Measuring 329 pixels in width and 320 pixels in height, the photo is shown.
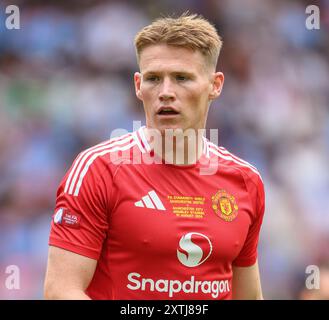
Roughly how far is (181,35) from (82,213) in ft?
3.47

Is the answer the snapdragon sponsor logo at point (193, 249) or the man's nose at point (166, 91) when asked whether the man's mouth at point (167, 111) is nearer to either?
the man's nose at point (166, 91)

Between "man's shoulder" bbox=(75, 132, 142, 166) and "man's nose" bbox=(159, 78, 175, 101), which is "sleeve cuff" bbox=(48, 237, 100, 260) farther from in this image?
"man's nose" bbox=(159, 78, 175, 101)

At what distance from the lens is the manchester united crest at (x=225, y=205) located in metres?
Result: 3.71

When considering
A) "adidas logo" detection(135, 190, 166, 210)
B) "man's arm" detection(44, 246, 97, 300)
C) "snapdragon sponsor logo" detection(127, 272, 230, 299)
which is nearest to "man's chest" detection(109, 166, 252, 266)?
"adidas logo" detection(135, 190, 166, 210)

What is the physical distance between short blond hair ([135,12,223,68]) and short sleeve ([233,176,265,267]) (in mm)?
767

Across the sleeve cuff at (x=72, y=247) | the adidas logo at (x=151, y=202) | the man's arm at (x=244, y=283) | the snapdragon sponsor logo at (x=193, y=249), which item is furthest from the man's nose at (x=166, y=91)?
the man's arm at (x=244, y=283)

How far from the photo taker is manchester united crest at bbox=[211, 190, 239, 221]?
3.71 metres

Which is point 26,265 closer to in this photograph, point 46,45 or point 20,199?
point 20,199

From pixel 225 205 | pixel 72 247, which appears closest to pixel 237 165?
pixel 225 205

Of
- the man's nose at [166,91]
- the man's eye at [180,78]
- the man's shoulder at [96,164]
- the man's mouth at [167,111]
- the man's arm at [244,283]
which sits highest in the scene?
the man's eye at [180,78]

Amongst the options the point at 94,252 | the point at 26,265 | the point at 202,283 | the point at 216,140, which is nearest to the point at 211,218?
the point at 202,283

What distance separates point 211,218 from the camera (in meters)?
3.68

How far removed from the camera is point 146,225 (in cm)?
349

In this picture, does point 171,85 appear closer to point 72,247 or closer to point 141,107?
point 72,247
